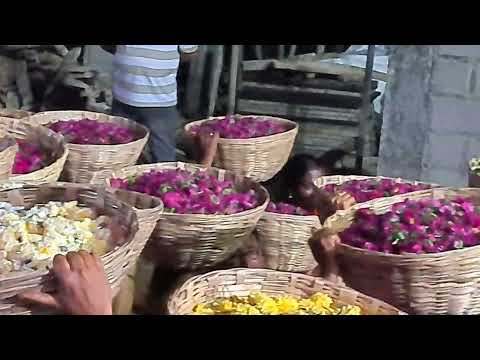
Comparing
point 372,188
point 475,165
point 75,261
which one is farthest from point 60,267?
point 475,165

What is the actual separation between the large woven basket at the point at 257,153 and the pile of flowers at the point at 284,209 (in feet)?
0.19

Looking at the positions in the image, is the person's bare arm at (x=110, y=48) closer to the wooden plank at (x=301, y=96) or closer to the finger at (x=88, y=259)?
the wooden plank at (x=301, y=96)

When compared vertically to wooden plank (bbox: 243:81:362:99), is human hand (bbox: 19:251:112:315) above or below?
below

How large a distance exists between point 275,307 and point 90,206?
34 centimetres

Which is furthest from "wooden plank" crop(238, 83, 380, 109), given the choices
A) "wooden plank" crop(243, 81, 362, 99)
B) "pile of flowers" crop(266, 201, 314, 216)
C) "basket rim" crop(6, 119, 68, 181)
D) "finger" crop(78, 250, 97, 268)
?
"finger" crop(78, 250, 97, 268)

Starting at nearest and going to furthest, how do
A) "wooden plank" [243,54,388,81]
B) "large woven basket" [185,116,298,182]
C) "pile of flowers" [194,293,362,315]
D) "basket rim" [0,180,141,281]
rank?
"basket rim" [0,180,141,281] → "pile of flowers" [194,293,362,315] → "wooden plank" [243,54,388,81] → "large woven basket" [185,116,298,182]

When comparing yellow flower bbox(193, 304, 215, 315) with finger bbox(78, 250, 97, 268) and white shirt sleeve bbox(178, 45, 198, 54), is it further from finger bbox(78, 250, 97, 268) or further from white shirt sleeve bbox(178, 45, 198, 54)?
white shirt sleeve bbox(178, 45, 198, 54)

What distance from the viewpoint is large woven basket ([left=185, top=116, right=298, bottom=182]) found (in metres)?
1.69

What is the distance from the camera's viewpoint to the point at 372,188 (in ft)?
5.85

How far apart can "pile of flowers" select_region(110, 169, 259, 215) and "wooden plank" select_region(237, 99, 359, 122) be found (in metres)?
0.15

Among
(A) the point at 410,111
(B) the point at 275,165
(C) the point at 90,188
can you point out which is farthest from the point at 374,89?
(C) the point at 90,188

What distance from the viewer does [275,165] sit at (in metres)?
1.74

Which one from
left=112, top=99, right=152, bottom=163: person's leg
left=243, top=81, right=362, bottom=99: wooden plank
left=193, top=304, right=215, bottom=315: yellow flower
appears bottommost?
left=193, top=304, right=215, bottom=315: yellow flower

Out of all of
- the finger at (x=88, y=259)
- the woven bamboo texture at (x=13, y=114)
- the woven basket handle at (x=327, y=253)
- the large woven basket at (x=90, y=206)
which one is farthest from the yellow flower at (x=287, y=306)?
the woven bamboo texture at (x=13, y=114)
